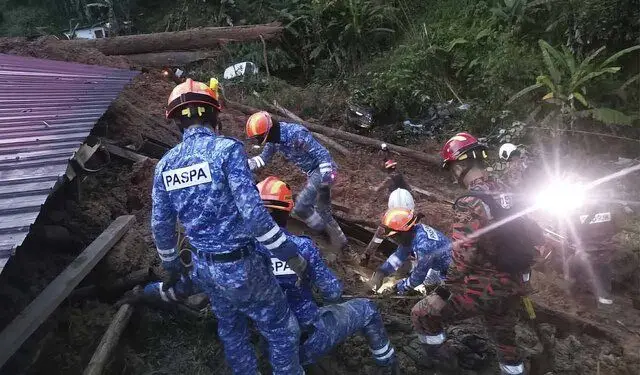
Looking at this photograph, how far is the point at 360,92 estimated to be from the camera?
39.9 feet

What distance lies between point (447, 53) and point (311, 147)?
7.18 metres

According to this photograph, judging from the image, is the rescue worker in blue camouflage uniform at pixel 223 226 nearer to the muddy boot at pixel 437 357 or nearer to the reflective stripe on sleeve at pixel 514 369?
the muddy boot at pixel 437 357

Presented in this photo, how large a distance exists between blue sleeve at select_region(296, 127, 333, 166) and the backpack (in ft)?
9.74

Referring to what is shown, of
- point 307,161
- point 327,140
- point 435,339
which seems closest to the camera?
point 435,339

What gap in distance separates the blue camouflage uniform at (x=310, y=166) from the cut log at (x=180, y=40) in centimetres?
826

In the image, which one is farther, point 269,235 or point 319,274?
point 319,274

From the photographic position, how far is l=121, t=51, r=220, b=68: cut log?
44.7 ft

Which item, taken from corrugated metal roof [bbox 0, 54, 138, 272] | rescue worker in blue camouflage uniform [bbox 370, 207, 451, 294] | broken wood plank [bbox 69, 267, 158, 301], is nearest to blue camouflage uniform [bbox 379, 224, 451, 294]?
rescue worker in blue camouflage uniform [bbox 370, 207, 451, 294]

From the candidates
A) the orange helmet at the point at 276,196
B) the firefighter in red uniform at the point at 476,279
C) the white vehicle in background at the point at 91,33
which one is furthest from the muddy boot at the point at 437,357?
the white vehicle in background at the point at 91,33

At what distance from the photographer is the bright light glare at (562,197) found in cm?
539

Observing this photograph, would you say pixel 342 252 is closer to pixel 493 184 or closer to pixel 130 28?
pixel 493 184

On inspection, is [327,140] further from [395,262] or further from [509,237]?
[509,237]

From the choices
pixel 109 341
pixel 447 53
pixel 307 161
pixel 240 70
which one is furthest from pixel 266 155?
pixel 447 53

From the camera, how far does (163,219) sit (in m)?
3.80
